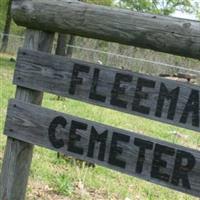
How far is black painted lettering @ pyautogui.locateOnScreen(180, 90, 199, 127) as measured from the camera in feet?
11.5

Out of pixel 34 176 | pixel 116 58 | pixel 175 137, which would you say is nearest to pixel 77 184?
pixel 34 176

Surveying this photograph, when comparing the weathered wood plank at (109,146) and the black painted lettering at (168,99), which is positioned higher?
the black painted lettering at (168,99)

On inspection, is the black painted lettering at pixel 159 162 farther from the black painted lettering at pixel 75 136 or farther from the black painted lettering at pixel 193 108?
the black painted lettering at pixel 75 136

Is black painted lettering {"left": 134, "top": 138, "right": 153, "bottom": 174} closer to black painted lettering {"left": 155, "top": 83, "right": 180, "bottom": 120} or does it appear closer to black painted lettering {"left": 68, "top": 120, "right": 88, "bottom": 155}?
black painted lettering {"left": 155, "top": 83, "right": 180, "bottom": 120}

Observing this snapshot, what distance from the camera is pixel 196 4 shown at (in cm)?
4509

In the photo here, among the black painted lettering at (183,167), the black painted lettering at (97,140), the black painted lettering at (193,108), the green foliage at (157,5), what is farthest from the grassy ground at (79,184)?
the green foliage at (157,5)

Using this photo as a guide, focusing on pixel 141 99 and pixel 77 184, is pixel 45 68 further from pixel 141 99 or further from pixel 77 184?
pixel 77 184

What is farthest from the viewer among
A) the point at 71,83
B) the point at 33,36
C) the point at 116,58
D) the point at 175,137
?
the point at 116,58

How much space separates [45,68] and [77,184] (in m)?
2.02

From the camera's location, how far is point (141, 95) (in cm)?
368

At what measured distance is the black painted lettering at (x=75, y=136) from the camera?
12.6ft

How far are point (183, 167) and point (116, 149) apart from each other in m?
0.47

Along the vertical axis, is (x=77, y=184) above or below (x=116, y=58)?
below

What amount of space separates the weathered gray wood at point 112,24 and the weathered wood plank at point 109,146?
0.59 m
